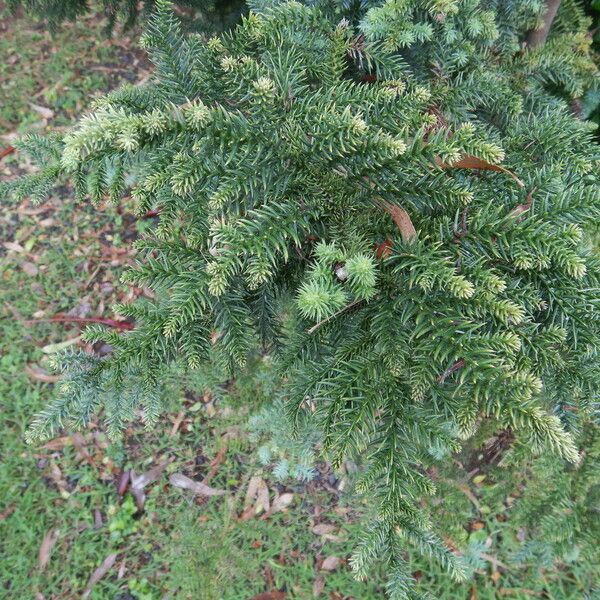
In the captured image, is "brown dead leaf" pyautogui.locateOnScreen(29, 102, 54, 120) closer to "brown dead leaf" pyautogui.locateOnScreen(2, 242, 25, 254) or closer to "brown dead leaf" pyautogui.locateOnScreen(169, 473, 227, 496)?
"brown dead leaf" pyautogui.locateOnScreen(2, 242, 25, 254)

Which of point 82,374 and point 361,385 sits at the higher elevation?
point 361,385

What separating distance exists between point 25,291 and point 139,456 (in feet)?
5.29

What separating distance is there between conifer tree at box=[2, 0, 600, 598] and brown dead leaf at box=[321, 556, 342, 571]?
63.1 inches

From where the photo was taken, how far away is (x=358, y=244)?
57.8 inches

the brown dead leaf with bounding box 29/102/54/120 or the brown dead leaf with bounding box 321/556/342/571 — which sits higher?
the brown dead leaf with bounding box 29/102/54/120

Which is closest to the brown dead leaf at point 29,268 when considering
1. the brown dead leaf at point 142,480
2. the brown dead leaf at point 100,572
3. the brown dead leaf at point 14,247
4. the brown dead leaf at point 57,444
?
the brown dead leaf at point 14,247

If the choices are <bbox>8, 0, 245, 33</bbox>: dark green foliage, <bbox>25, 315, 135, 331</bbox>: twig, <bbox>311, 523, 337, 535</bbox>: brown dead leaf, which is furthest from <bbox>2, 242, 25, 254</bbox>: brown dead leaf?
<bbox>311, 523, 337, 535</bbox>: brown dead leaf

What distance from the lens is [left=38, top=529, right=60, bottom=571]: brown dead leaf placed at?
128 inches

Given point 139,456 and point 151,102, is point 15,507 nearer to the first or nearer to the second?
point 139,456

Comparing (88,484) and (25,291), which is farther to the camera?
(25,291)

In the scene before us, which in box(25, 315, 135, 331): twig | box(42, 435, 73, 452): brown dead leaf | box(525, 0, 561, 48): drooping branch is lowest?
box(42, 435, 73, 452): brown dead leaf

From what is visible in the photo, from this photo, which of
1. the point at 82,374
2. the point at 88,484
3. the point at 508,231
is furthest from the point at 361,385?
the point at 88,484

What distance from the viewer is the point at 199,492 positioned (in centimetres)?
338

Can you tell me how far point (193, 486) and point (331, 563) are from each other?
101 cm
